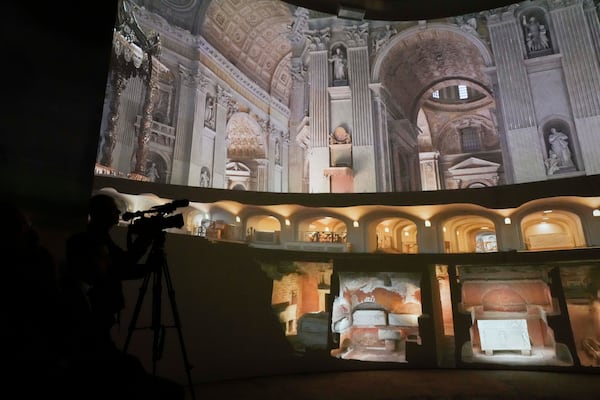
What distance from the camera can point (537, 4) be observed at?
19750 millimetres

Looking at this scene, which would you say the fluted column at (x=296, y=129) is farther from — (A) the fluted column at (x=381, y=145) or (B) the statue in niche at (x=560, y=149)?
(B) the statue in niche at (x=560, y=149)

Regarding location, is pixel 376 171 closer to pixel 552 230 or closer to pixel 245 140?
pixel 552 230

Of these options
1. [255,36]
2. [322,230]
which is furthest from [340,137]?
[255,36]

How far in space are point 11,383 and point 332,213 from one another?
53.0 ft

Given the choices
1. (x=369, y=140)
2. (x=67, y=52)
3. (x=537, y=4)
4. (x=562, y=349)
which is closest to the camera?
(x=67, y=52)

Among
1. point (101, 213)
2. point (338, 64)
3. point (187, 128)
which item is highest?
point (338, 64)

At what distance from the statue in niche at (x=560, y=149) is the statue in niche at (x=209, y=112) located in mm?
22063

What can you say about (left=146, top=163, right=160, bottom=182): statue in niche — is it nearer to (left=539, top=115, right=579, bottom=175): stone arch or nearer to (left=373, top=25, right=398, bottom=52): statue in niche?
(left=373, top=25, right=398, bottom=52): statue in niche

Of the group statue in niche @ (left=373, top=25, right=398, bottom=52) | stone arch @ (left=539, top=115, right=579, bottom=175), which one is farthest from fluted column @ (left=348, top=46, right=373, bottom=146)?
stone arch @ (left=539, top=115, right=579, bottom=175)

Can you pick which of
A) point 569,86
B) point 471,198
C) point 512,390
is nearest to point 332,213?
point 471,198

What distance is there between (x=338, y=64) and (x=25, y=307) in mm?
23444

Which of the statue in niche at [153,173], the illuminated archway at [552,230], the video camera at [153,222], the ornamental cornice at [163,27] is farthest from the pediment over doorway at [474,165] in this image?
the video camera at [153,222]

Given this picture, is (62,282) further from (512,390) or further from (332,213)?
(332,213)

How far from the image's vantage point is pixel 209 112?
27734mm
